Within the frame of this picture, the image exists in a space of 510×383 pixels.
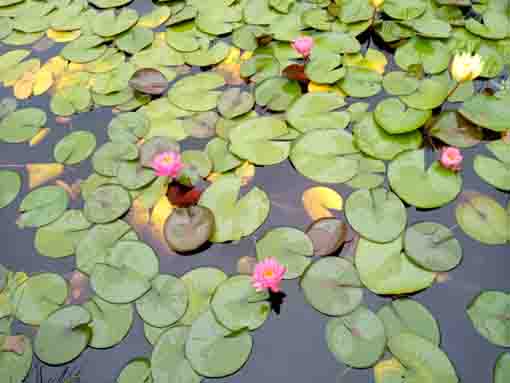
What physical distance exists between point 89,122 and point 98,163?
1.13ft

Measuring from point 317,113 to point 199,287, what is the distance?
1075 mm

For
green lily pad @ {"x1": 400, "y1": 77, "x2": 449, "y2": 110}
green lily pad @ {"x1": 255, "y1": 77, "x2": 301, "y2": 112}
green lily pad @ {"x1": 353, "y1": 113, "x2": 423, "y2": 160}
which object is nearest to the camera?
green lily pad @ {"x1": 353, "y1": 113, "x2": 423, "y2": 160}

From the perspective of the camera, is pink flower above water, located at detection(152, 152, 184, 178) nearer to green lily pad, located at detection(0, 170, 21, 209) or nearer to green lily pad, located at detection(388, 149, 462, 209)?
green lily pad, located at detection(0, 170, 21, 209)

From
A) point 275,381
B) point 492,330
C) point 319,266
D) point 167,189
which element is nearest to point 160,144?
point 167,189

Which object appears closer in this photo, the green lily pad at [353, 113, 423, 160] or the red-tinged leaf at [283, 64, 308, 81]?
the green lily pad at [353, 113, 423, 160]

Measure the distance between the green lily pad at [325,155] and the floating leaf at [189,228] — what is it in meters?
0.51

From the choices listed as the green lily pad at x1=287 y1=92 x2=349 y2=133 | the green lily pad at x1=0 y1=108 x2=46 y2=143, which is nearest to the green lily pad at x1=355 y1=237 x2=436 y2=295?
the green lily pad at x1=287 y1=92 x2=349 y2=133

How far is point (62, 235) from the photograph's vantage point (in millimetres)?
1894

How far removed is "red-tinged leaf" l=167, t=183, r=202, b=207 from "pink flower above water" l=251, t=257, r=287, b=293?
0.50 metres

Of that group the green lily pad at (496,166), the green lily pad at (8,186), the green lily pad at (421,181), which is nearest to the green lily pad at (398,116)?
the green lily pad at (421,181)

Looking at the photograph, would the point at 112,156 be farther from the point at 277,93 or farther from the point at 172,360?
the point at 172,360

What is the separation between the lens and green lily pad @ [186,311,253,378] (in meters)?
1.52

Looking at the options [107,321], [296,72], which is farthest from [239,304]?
[296,72]

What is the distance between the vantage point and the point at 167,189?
199cm
